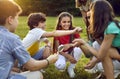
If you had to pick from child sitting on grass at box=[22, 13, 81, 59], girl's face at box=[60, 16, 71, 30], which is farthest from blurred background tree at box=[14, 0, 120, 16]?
child sitting on grass at box=[22, 13, 81, 59]

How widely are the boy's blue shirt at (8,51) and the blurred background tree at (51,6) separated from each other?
70.2ft

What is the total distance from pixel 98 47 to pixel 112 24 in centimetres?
A: 43

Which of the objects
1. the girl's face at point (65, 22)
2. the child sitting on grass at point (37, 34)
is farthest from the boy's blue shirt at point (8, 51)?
the girl's face at point (65, 22)

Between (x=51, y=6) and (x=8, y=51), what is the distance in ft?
73.8

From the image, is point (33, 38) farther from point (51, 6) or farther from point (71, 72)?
point (51, 6)

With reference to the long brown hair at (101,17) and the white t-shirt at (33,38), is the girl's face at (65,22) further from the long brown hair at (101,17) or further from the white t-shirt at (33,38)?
the long brown hair at (101,17)

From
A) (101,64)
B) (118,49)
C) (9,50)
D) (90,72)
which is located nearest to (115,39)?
(118,49)

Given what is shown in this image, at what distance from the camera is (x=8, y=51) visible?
3.54 meters

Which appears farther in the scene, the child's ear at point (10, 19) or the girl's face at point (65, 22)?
the girl's face at point (65, 22)

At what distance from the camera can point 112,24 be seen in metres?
4.67

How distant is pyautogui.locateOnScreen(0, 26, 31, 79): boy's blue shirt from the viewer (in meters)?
3.52

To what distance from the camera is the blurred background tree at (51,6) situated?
82.6ft

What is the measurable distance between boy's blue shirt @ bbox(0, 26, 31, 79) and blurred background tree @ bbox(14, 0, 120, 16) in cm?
2141

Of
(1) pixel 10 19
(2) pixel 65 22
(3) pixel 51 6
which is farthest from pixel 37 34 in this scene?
(3) pixel 51 6
